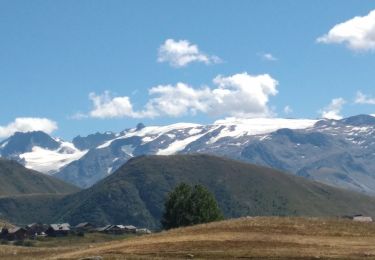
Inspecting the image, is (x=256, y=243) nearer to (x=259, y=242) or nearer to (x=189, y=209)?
(x=259, y=242)

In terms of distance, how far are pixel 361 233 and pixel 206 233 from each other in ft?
67.9

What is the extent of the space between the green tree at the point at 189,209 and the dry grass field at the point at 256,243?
149ft

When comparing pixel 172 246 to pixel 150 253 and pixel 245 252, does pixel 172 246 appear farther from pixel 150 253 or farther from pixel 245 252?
pixel 245 252

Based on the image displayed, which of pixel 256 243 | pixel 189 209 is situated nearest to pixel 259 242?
pixel 256 243

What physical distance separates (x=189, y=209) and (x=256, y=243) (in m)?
69.7

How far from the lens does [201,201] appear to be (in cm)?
14750

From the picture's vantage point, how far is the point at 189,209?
14612 cm

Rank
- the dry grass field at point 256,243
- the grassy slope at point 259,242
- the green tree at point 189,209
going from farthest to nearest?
the green tree at point 189,209
the grassy slope at point 259,242
the dry grass field at point 256,243

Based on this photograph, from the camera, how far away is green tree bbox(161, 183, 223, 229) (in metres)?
145

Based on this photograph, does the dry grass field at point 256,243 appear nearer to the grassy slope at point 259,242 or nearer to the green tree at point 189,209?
the grassy slope at point 259,242

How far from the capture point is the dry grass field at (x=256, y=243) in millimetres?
68188

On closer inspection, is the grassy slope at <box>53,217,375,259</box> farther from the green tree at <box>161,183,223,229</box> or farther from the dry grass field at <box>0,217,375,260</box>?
the green tree at <box>161,183,223,229</box>

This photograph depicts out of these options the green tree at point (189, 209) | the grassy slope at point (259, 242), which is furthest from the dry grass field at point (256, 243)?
the green tree at point (189, 209)

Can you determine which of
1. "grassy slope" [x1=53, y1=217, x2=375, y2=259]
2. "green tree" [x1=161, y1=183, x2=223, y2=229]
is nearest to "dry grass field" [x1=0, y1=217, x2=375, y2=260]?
"grassy slope" [x1=53, y1=217, x2=375, y2=259]
